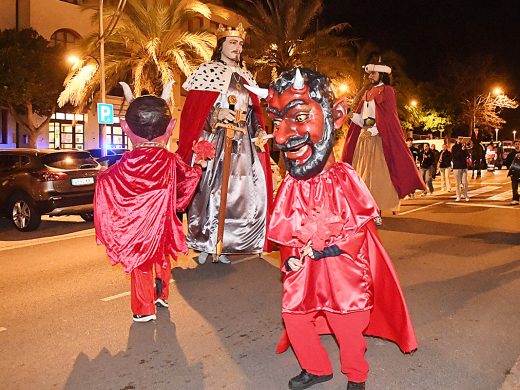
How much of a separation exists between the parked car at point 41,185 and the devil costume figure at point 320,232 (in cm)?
828

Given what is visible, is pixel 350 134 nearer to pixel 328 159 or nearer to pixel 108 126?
pixel 328 159

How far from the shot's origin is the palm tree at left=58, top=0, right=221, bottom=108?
19.3 m

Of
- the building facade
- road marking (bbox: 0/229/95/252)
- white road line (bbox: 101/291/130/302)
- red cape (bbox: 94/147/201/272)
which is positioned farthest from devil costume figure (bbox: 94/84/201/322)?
the building facade

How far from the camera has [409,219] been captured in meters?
11.9

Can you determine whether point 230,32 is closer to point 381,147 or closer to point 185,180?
point 185,180

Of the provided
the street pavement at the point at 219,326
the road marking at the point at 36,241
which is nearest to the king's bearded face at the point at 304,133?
the street pavement at the point at 219,326

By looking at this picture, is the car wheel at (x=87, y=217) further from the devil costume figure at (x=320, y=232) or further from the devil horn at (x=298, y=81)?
the devil horn at (x=298, y=81)

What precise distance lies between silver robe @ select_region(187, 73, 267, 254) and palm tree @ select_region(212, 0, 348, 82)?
15.9 metres

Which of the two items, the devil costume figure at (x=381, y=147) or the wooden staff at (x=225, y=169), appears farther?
the devil costume figure at (x=381, y=147)

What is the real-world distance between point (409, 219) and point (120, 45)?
12.8 meters

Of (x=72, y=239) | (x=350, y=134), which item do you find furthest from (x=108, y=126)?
(x=350, y=134)

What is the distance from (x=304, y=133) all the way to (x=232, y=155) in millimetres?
3266

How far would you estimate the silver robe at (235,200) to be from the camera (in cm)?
668

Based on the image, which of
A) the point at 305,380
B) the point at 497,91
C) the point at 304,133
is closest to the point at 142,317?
the point at 305,380
